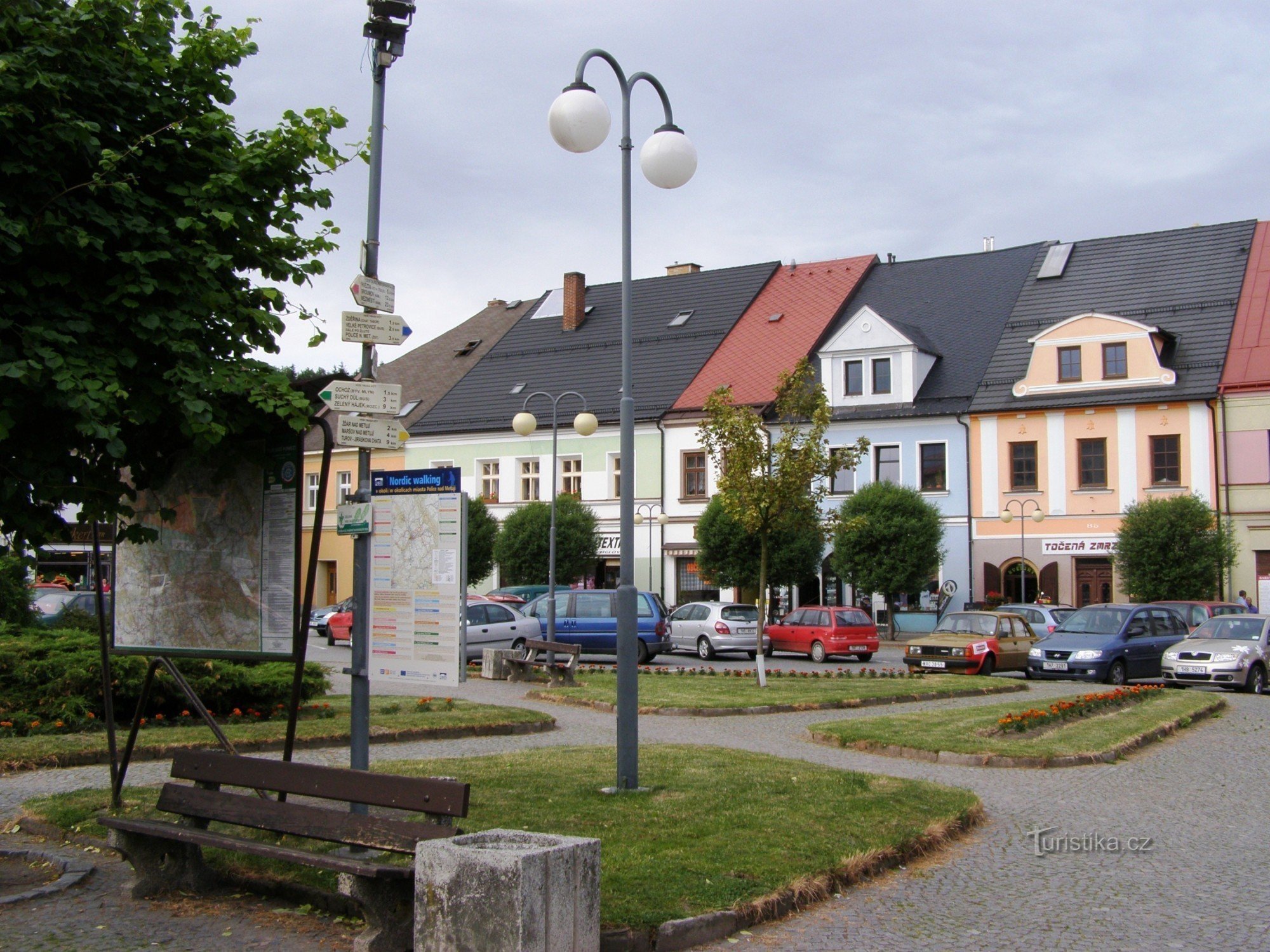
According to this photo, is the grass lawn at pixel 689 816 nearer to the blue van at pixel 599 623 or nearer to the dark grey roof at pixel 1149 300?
the blue van at pixel 599 623

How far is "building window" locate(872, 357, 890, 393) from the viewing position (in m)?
45.2

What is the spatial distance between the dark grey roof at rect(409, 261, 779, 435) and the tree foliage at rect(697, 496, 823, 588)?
754 centimetres

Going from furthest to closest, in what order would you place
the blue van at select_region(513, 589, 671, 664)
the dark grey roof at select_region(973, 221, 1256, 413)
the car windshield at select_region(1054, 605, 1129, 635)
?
the dark grey roof at select_region(973, 221, 1256, 413) < the blue van at select_region(513, 589, 671, 664) < the car windshield at select_region(1054, 605, 1129, 635)

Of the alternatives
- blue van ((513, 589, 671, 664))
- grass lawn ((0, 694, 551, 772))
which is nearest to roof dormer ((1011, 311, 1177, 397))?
blue van ((513, 589, 671, 664))

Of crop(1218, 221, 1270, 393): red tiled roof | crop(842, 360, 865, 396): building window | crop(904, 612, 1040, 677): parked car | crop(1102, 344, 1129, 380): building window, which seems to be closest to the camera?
crop(904, 612, 1040, 677): parked car

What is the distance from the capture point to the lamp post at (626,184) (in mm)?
10094

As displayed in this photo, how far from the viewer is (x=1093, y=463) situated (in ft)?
136

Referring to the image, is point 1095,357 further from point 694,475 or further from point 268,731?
point 268,731

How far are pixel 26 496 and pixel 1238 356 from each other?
39698mm

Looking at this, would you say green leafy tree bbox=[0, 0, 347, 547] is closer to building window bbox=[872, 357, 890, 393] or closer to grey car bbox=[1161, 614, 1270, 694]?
grey car bbox=[1161, 614, 1270, 694]

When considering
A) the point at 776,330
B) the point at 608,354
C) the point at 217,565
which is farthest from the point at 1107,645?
A: the point at 608,354

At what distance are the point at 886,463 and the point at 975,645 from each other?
1836 cm

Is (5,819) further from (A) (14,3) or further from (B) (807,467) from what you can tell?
(B) (807,467)

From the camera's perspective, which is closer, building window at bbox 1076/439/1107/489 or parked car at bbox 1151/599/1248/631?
parked car at bbox 1151/599/1248/631
